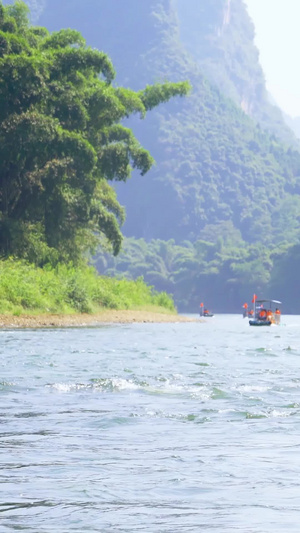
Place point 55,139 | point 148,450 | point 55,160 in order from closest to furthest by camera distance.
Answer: point 148,450
point 55,139
point 55,160

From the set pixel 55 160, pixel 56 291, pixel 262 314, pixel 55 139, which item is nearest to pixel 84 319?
pixel 56 291

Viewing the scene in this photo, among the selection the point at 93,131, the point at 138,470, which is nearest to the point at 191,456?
the point at 138,470

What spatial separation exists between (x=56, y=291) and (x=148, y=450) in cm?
3185

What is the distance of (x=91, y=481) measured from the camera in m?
7.52

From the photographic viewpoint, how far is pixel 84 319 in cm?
4056

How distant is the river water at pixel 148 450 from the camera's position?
6.55 meters

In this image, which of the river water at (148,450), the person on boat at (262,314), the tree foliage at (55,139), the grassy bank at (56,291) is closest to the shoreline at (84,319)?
the grassy bank at (56,291)

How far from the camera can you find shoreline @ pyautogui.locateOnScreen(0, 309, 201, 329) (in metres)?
34.0

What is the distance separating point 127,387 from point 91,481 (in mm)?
7030

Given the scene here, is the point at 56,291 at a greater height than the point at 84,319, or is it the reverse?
the point at 56,291

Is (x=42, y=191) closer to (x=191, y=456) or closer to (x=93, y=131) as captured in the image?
(x=93, y=131)

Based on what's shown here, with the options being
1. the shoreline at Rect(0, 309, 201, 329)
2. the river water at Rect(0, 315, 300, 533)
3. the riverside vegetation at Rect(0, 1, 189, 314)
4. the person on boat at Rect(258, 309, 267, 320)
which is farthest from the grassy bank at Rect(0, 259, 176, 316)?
the river water at Rect(0, 315, 300, 533)

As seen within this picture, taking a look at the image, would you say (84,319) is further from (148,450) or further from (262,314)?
(148,450)

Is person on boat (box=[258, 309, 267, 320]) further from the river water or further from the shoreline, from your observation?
the river water
